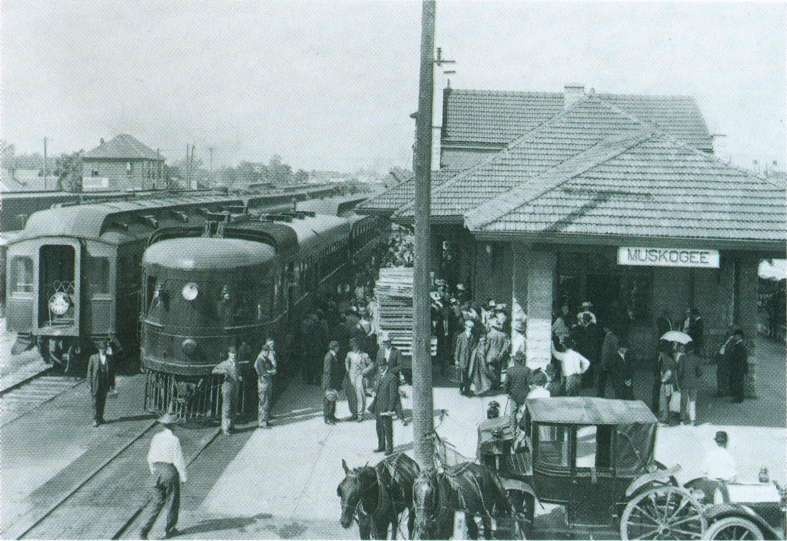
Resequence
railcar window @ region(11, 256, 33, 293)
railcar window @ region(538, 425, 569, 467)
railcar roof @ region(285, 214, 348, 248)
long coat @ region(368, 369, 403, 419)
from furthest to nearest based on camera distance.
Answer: railcar roof @ region(285, 214, 348, 248)
railcar window @ region(11, 256, 33, 293)
long coat @ region(368, 369, 403, 419)
railcar window @ region(538, 425, 569, 467)

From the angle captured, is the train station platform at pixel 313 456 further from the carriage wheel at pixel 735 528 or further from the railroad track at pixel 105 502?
the carriage wheel at pixel 735 528

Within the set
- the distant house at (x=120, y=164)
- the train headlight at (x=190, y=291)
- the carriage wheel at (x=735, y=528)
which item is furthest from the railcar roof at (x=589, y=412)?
the distant house at (x=120, y=164)

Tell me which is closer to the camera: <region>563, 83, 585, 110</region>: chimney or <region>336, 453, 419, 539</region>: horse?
<region>336, 453, 419, 539</region>: horse

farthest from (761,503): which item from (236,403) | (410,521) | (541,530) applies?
(236,403)

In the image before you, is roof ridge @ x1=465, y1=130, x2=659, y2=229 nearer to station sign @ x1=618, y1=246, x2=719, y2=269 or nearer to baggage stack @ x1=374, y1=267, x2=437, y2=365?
station sign @ x1=618, y1=246, x2=719, y2=269

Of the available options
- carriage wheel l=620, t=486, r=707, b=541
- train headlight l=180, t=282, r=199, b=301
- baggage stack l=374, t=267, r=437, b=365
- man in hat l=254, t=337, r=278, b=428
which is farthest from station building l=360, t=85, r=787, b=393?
carriage wheel l=620, t=486, r=707, b=541

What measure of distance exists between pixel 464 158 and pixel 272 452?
58.3ft

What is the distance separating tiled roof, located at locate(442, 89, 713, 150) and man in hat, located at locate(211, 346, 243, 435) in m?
16.6

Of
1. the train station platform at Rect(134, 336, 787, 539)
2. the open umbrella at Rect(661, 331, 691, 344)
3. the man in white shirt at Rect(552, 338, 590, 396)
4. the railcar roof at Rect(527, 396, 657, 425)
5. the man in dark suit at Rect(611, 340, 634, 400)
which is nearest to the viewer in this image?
the railcar roof at Rect(527, 396, 657, 425)

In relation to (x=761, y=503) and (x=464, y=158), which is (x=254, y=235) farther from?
(x=464, y=158)

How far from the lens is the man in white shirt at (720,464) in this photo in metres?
8.85

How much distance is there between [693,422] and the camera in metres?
13.6

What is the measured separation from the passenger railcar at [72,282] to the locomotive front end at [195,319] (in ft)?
10.4

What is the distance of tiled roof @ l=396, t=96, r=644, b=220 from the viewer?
18672 millimetres
